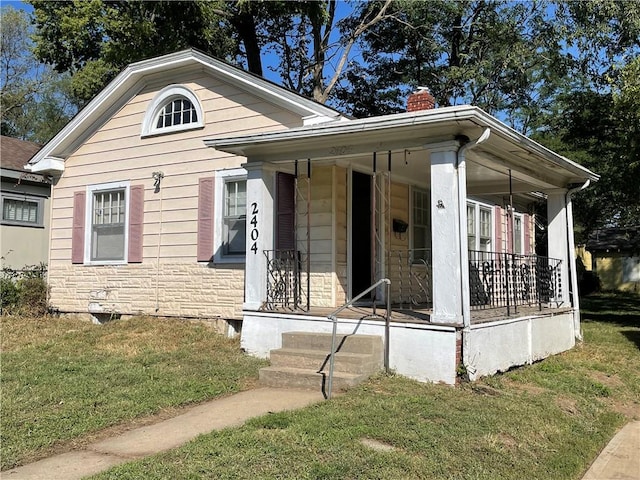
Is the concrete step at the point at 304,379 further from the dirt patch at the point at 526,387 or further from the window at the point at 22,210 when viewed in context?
the window at the point at 22,210

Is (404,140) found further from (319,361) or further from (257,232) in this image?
(319,361)

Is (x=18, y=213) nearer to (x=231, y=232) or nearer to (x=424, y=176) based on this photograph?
(x=231, y=232)

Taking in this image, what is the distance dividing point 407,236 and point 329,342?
12.9 feet

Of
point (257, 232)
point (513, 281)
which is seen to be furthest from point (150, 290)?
point (513, 281)

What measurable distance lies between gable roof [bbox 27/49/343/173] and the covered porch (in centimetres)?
110

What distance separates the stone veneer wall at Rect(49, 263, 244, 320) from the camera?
33.4 feet

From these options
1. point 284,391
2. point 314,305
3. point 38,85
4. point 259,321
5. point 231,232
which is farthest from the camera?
point 38,85

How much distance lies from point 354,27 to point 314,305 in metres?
15.3

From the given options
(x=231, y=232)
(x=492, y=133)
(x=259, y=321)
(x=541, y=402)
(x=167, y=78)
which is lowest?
(x=541, y=402)

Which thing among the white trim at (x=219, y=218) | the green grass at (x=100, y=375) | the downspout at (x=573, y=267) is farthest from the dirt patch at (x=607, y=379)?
the white trim at (x=219, y=218)

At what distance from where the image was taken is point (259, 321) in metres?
8.05

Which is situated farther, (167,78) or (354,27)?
(354,27)

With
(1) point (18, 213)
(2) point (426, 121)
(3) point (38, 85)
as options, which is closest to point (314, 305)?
(2) point (426, 121)

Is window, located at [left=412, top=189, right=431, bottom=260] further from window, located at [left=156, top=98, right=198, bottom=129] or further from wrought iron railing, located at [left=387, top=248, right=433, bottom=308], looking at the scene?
window, located at [left=156, top=98, right=198, bottom=129]
